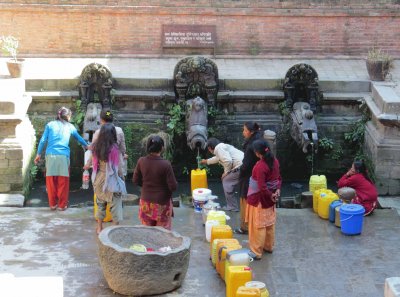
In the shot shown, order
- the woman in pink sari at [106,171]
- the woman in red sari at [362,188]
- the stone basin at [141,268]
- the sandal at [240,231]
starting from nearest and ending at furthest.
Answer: the stone basin at [141,268], the woman in pink sari at [106,171], the sandal at [240,231], the woman in red sari at [362,188]

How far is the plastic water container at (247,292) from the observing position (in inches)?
323

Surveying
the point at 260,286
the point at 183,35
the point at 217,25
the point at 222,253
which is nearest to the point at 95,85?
the point at 183,35

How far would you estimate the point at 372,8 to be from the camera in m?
18.3

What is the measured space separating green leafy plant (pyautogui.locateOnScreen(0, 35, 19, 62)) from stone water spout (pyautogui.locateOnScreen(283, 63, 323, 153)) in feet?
16.8

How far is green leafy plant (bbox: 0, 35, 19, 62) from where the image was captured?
52.1ft

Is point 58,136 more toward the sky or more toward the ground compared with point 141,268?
more toward the sky

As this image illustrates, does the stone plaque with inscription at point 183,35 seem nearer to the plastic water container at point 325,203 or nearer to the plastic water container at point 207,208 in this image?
the plastic water container at point 207,208

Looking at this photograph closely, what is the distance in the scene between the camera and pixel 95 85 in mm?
14742

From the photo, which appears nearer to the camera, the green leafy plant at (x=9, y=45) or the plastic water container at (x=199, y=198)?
the plastic water container at (x=199, y=198)

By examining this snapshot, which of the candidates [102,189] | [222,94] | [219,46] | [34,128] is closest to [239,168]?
[102,189]

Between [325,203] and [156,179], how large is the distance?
9.62 ft

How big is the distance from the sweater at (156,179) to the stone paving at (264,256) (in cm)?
88

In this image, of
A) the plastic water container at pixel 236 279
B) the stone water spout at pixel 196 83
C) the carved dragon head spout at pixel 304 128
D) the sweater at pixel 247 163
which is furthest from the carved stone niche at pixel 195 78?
the plastic water container at pixel 236 279

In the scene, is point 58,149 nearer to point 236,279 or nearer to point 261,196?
point 261,196
